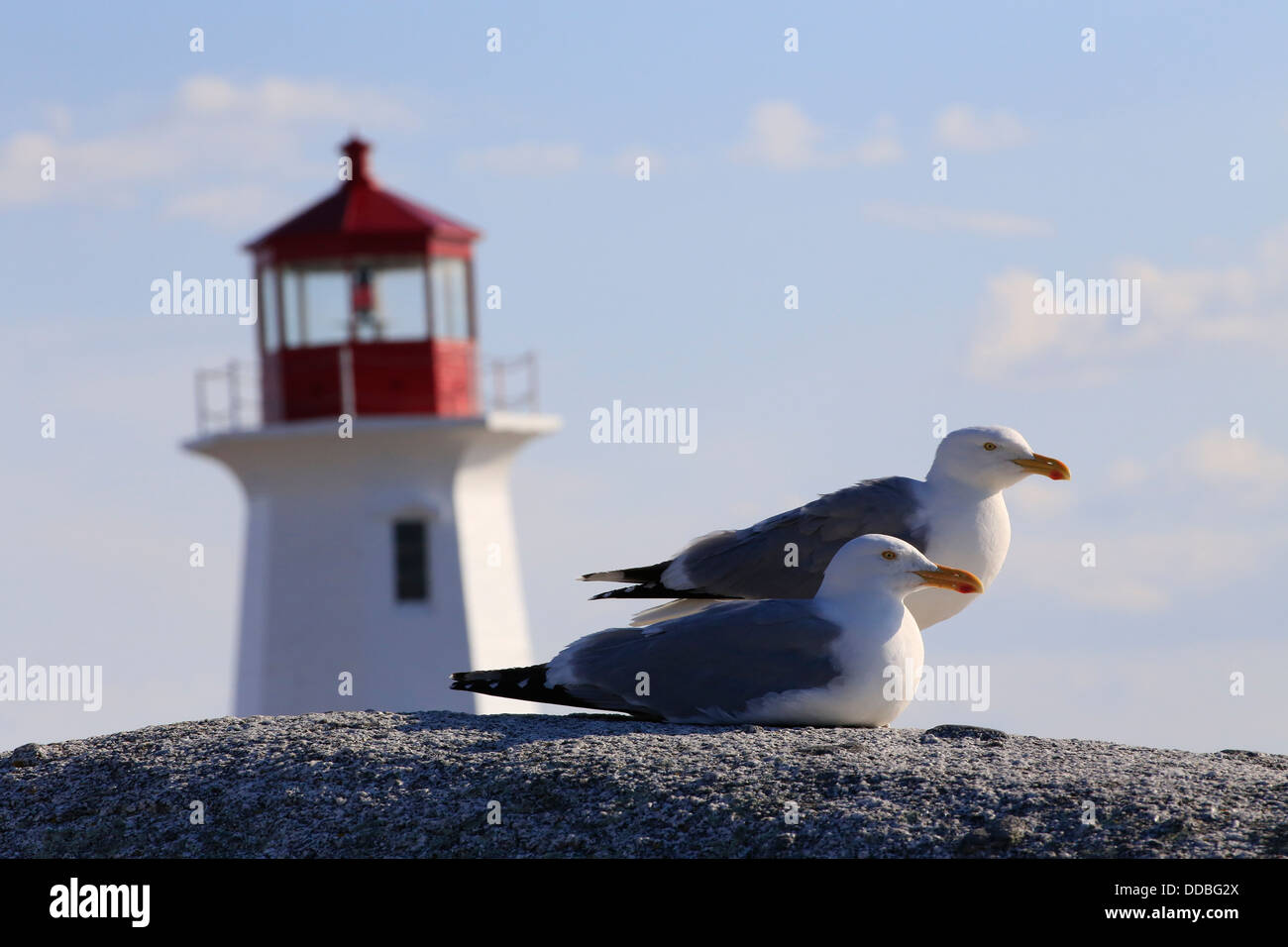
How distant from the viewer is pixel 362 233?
24.1 meters

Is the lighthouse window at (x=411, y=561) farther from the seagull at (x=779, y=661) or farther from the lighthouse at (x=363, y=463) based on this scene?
the seagull at (x=779, y=661)

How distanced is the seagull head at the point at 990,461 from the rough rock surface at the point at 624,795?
1.92 metres

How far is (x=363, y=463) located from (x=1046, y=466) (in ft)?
48.4

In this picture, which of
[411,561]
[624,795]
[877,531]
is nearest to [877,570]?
[877,531]

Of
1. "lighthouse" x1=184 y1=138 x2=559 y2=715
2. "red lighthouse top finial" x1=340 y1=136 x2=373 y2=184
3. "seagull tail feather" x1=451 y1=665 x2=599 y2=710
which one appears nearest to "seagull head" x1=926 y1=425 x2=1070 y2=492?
"seagull tail feather" x1=451 y1=665 x2=599 y2=710

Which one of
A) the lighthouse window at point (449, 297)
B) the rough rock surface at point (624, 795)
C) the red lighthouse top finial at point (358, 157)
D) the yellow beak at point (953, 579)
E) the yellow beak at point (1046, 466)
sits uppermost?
the red lighthouse top finial at point (358, 157)

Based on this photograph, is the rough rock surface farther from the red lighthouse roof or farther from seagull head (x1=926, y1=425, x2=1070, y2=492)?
the red lighthouse roof

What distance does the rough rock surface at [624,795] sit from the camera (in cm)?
757

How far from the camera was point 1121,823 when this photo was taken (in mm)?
7590

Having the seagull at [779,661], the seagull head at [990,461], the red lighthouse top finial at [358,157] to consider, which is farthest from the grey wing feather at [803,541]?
the red lighthouse top finial at [358,157]
